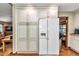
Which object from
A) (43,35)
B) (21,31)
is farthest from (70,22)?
(21,31)

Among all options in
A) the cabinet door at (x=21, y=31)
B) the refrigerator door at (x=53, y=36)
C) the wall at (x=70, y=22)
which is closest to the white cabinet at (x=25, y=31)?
the cabinet door at (x=21, y=31)

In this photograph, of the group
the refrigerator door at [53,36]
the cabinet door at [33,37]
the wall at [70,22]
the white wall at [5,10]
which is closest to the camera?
the refrigerator door at [53,36]

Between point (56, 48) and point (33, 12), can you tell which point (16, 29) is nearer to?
point (33, 12)

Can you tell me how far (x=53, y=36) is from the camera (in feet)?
16.4

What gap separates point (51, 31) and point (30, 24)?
954mm

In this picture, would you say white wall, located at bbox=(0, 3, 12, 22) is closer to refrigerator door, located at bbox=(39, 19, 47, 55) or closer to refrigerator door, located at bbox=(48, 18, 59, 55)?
refrigerator door, located at bbox=(39, 19, 47, 55)

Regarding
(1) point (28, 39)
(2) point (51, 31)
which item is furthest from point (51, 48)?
(1) point (28, 39)

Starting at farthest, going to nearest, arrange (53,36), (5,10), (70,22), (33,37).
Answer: (5,10)
(70,22)
(33,37)
(53,36)

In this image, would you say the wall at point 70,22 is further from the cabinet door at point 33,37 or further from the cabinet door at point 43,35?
the cabinet door at point 33,37

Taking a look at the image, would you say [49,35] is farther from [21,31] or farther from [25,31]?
[21,31]

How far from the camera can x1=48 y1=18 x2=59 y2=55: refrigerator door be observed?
4969 mm

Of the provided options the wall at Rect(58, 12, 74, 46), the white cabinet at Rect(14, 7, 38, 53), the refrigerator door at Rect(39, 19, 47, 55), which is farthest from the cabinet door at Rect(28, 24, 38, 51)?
the wall at Rect(58, 12, 74, 46)

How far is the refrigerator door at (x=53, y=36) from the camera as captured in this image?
16.3ft

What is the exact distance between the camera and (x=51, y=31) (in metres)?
4.99
